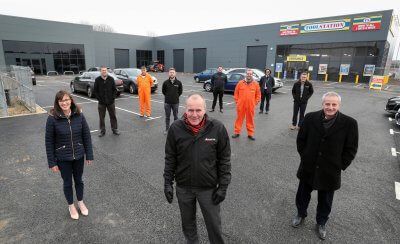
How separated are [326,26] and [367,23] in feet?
12.3

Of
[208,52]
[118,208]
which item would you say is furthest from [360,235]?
[208,52]

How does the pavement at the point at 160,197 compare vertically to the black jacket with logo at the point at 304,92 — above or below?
below

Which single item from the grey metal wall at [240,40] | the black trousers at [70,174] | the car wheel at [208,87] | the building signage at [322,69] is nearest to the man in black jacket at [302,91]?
the black trousers at [70,174]

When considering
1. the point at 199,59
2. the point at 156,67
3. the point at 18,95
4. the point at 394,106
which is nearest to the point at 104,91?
the point at 18,95

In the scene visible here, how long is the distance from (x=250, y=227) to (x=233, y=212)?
37cm

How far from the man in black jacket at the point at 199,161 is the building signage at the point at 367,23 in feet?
93.6

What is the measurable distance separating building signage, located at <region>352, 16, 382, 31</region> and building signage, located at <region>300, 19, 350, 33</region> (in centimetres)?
70

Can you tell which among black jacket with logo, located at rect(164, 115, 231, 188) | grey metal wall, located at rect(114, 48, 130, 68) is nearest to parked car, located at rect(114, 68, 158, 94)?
black jacket with logo, located at rect(164, 115, 231, 188)

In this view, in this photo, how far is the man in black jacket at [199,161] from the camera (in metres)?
2.30

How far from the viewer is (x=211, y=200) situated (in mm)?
2416

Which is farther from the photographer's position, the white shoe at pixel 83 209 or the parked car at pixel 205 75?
the parked car at pixel 205 75

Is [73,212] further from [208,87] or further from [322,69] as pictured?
[322,69]

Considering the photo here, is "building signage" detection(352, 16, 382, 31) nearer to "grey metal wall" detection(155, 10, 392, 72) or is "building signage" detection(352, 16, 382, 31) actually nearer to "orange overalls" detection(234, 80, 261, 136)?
"grey metal wall" detection(155, 10, 392, 72)

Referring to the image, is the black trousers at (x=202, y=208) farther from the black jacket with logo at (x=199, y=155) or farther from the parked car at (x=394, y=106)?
the parked car at (x=394, y=106)
